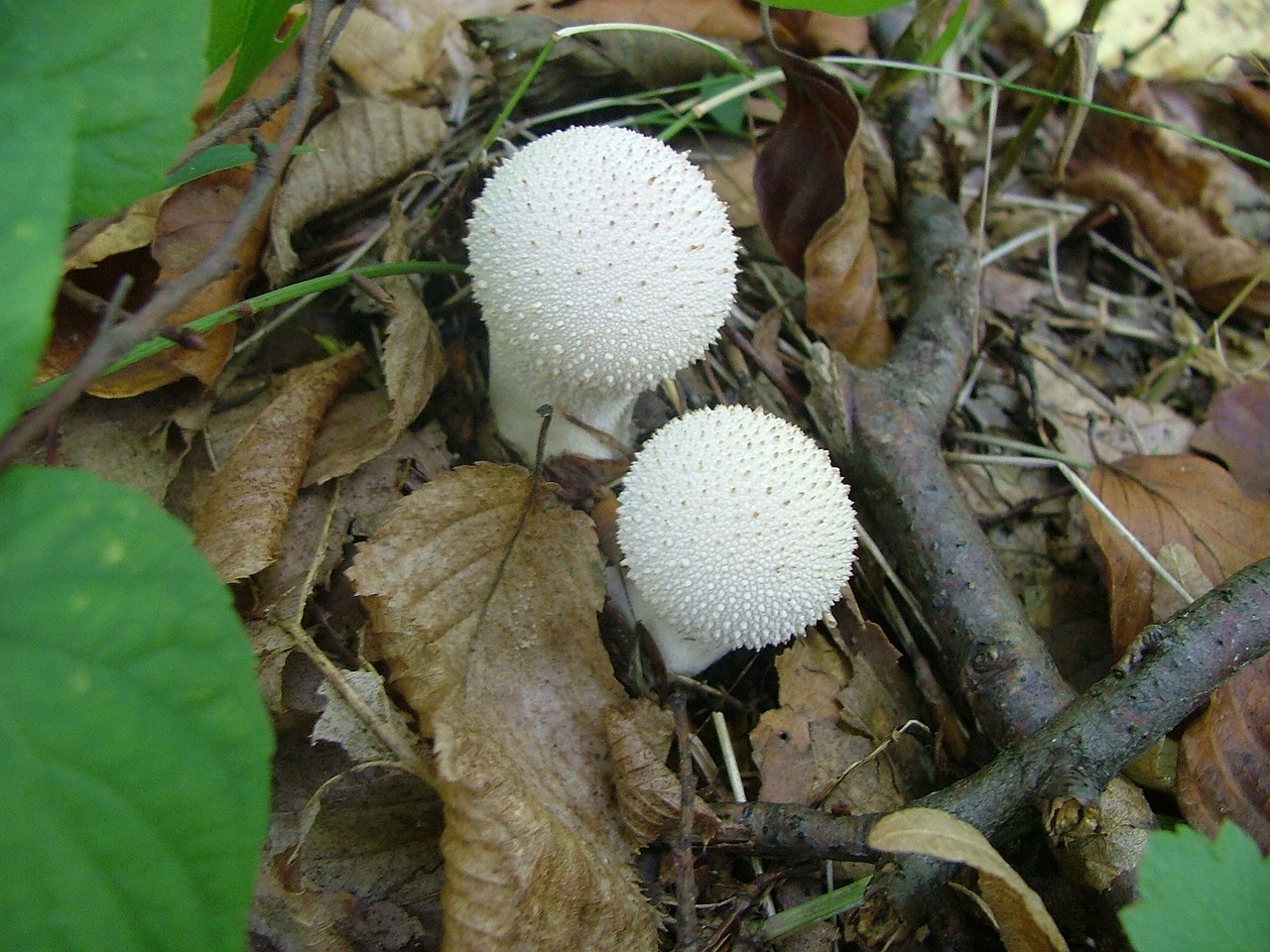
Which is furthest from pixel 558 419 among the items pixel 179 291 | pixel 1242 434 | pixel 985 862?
pixel 1242 434

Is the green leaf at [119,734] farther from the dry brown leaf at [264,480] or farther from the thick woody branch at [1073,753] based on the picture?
the thick woody branch at [1073,753]

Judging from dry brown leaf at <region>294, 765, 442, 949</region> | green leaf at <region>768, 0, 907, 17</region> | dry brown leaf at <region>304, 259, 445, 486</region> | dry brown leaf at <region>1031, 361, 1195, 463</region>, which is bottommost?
dry brown leaf at <region>294, 765, 442, 949</region>

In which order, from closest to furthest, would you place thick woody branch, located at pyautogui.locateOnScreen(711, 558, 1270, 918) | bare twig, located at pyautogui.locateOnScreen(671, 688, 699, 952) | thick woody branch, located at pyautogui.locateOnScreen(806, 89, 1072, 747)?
bare twig, located at pyautogui.locateOnScreen(671, 688, 699, 952), thick woody branch, located at pyautogui.locateOnScreen(711, 558, 1270, 918), thick woody branch, located at pyautogui.locateOnScreen(806, 89, 1072, 747)

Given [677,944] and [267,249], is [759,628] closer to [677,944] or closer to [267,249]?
[677,944]

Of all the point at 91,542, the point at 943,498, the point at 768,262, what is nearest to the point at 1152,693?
the point at 943,498

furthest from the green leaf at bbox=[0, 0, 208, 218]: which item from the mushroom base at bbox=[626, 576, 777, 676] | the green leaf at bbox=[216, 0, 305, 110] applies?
the mushroom base at bbox=[626, 576, 777, 676]

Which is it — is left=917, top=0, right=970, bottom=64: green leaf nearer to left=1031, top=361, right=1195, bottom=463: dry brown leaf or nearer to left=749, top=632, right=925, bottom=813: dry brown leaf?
left=1031, top=361, right=1195, bottom=463: dry brown leaf
